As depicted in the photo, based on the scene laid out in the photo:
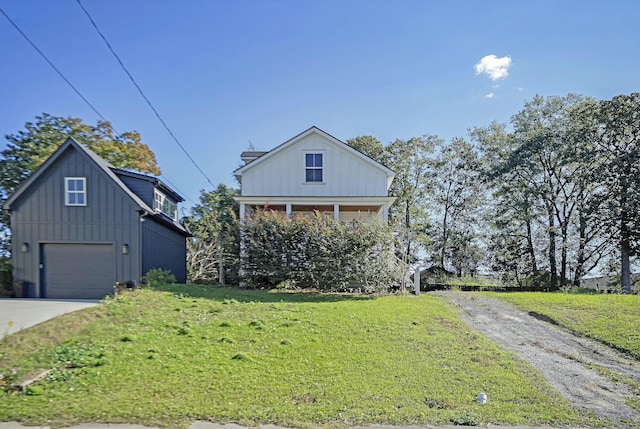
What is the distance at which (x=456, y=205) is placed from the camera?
2581cm

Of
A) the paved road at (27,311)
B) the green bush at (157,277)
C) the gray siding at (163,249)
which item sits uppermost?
the gray siding at (163,249)

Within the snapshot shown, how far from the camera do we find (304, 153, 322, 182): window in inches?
690

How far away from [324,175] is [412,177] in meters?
11.4

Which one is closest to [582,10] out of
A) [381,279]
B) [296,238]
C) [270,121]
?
[381,279]

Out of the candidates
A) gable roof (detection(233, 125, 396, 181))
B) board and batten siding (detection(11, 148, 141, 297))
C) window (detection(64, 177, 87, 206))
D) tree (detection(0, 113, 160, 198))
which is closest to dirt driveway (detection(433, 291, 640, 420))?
gable roof (detection(233, 125, 396, 181))

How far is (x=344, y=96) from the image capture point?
15.6 m

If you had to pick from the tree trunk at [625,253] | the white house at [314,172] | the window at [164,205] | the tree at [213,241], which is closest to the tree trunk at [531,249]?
the tree trunk at [625,253]

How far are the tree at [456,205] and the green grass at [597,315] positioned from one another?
1161 centimetres

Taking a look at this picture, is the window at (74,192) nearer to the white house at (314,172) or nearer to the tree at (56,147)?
the white house at (314,172)

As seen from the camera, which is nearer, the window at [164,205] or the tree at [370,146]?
the window at [164,205]

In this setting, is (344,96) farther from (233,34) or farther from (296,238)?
(296,238)

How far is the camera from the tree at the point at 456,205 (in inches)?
988

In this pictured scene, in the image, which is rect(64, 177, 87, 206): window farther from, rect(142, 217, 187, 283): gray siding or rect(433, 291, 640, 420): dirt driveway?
rect(433, 291, 640, 420): dirt driveway

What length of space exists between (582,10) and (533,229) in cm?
1613
